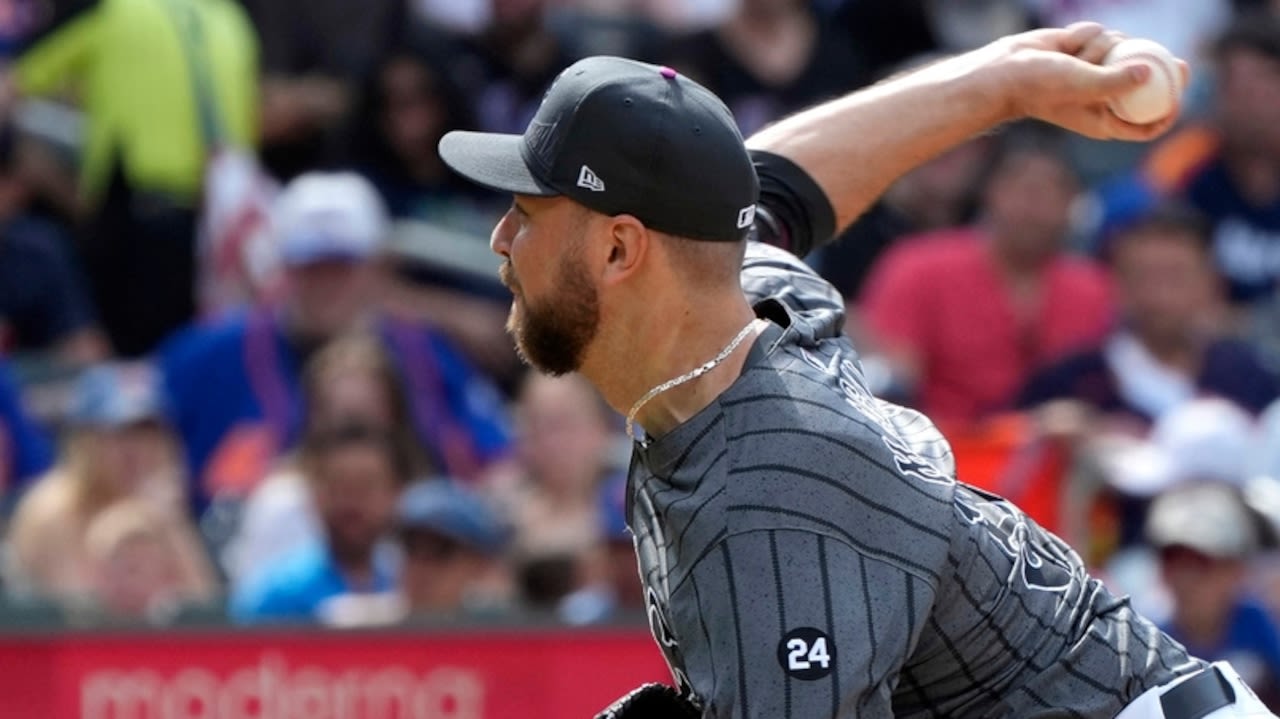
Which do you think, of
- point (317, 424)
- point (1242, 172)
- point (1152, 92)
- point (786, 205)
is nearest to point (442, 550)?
point (317, 424)

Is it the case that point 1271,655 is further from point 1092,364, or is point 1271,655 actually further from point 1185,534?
point 1092,364

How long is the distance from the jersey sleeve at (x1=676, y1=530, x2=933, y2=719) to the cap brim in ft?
1.94

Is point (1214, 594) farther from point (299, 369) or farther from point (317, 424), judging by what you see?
point (299, 369)

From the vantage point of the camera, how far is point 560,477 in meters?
7.46

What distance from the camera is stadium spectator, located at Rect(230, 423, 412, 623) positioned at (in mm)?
6723

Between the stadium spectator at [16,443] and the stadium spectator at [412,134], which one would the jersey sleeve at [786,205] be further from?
the stadium spectator at [412,134]

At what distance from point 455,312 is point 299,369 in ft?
2.95

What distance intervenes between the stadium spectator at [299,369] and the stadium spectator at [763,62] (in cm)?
194

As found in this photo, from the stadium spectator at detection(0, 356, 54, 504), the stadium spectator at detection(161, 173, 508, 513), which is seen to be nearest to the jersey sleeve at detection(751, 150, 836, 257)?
the stadium spectator at detection(161, 173, 508, 513)

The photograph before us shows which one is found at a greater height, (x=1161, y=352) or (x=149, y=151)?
(x=149, y=151)

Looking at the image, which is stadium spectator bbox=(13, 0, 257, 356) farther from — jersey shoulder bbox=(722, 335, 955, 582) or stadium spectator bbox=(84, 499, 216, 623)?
jersey shoulder bbox=(722, 335, 955, 582)

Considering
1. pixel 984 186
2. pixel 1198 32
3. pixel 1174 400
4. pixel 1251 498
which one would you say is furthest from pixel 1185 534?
pixel 1198 32

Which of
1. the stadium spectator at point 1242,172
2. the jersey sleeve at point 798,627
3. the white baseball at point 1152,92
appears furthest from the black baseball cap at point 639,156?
the stadium spectator at point 1242,172

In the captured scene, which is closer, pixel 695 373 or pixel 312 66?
pixel 695 373
